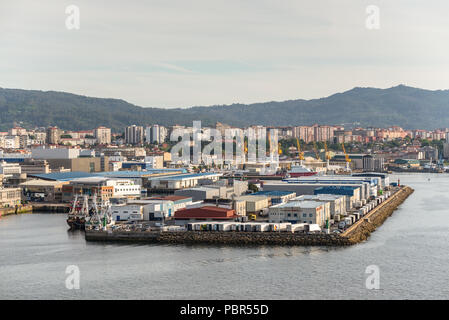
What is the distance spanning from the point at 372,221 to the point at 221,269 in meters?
4.78

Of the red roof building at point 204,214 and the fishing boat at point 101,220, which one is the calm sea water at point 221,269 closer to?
the fishing boat at point 101,220

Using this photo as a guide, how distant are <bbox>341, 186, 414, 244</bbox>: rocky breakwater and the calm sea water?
173mm

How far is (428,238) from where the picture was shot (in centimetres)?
1039

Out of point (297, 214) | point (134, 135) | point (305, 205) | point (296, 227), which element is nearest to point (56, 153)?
point (305, 205)

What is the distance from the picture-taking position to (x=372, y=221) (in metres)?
12.1

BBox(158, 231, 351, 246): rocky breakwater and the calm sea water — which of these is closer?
the calm sea water

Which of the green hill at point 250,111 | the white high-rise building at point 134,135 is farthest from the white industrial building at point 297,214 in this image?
the green hill at point 250,111

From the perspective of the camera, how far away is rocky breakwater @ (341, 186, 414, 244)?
1012 cm

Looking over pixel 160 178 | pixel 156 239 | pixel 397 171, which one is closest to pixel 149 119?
pixel 397 171

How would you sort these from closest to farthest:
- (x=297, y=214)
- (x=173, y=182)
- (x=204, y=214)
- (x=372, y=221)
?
(x=297, y=214)
(x=204, y=214)
(x=372, y=221)
(x=173, y=182)

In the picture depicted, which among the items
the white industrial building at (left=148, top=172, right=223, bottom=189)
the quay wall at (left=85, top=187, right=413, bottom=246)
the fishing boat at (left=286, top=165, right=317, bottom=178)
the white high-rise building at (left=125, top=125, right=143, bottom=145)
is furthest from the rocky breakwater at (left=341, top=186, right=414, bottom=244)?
the white high-rise building at (left=125, top=125, right=143, bottom=145)

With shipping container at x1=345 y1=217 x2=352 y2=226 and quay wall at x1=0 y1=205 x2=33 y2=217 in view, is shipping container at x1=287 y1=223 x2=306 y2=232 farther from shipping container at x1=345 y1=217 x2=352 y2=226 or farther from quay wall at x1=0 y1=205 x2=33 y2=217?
quay wall at x1=0 y1=205 x2=33 y2=217

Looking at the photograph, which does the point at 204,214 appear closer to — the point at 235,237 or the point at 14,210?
the point at 235,237
